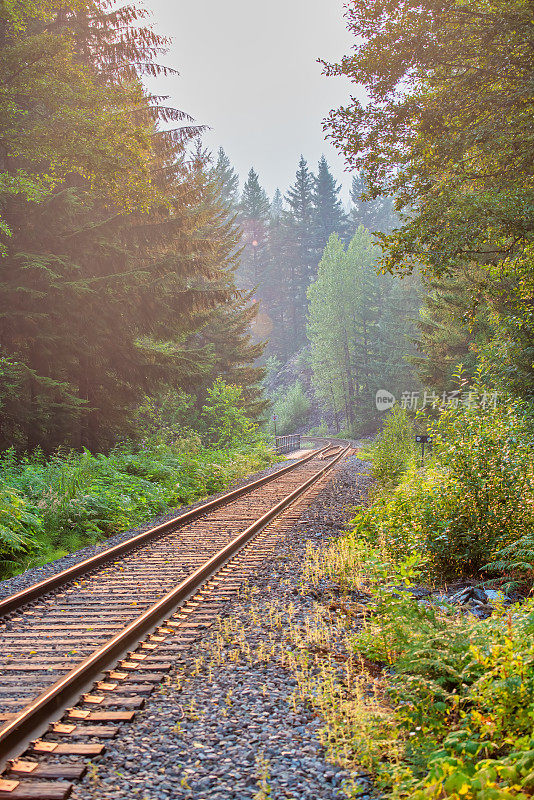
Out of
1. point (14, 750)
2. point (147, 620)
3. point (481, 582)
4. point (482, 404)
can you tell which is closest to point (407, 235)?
point (482, 404)

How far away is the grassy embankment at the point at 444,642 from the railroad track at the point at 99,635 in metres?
1.36

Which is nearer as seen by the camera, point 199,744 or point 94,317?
point 199,744

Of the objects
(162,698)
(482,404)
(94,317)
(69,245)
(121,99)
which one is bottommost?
(162,698)

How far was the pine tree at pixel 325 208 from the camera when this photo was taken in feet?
253

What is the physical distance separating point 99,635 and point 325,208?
78848 millimetres

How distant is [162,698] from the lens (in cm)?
416

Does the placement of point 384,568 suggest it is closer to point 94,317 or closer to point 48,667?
point 48,667

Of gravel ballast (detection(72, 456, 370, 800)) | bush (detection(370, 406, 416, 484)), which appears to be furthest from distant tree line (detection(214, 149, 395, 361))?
gravel ballast (detection(72, 456, 370, 800))

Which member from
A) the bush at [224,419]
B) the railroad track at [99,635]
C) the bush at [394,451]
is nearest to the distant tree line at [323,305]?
the bush at [224,419]

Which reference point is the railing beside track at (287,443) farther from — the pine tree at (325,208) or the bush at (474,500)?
the pine tree at (325,208)

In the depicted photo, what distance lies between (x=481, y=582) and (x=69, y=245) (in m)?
13.8

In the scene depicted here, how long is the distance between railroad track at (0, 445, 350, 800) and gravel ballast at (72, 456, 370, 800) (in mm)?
179

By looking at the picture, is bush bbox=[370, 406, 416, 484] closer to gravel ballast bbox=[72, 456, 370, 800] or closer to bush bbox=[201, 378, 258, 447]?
bush bbox=[201, 378, 258, 447]

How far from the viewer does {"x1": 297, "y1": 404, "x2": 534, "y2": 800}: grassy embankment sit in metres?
2.96
